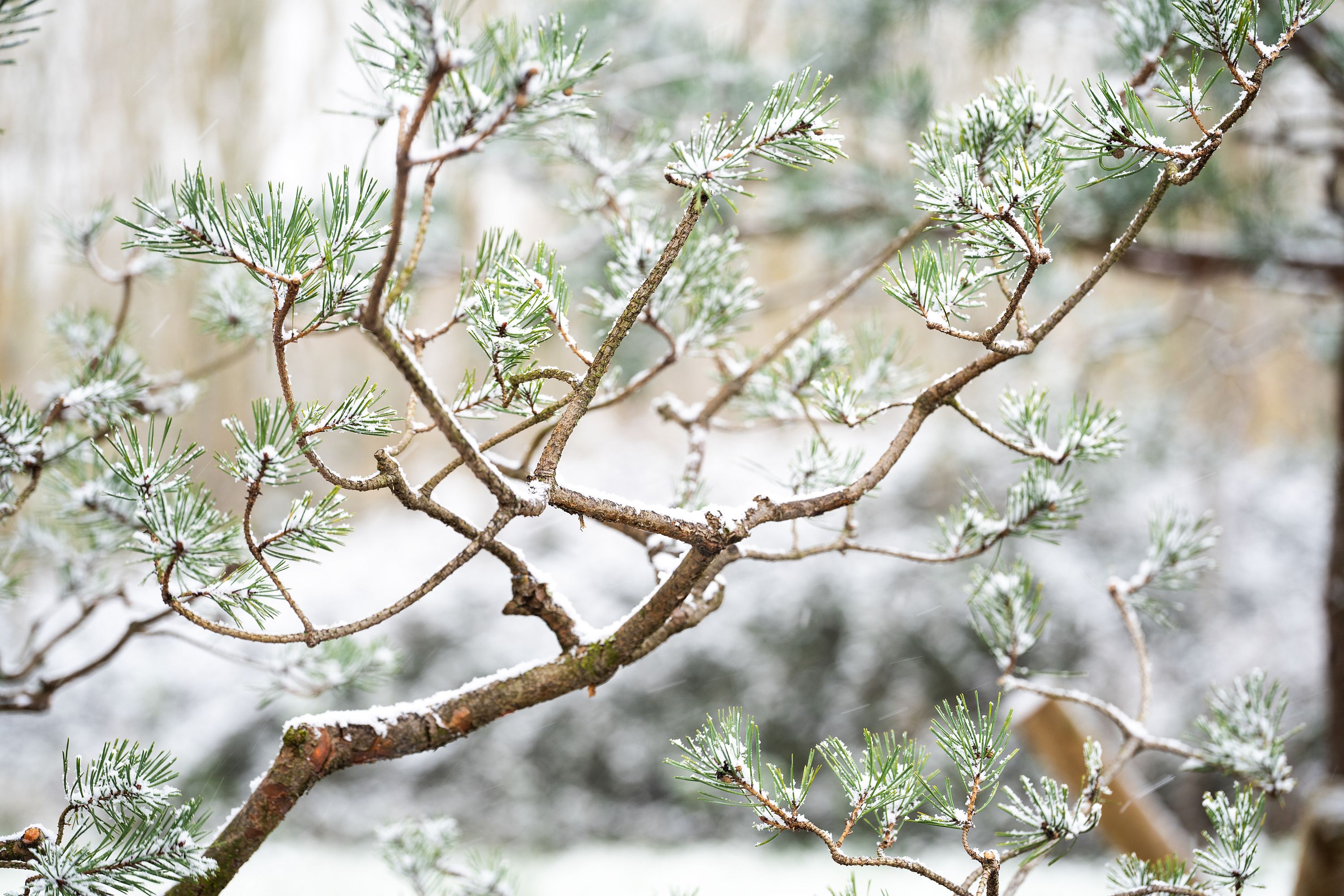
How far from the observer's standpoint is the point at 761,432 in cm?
225

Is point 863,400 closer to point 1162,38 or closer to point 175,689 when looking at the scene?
point 1162,38

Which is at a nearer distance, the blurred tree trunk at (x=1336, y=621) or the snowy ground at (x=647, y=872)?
the blurred tree trunk at (x=1336, y=621)

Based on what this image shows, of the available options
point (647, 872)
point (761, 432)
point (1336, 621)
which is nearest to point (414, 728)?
point (1336, 621)

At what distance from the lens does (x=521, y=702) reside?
0.40 m

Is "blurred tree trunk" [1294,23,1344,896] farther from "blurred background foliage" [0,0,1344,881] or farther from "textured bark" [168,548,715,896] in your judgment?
"textured bark" [168,548,715,896]

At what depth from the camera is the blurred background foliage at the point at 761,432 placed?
1.11 meters

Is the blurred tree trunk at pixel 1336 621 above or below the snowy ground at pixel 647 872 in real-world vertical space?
above

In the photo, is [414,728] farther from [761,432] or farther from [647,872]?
[761,432]

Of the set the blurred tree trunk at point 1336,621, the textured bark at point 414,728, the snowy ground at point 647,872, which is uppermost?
the blurred tree trunk at point 1336,621

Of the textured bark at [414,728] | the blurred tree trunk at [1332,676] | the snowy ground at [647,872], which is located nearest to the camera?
the textured bark at [414,728]

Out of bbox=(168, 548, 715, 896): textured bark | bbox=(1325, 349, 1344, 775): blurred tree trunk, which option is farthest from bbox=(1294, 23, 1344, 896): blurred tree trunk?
bbox=(168, 548, 715, 896): textured bark

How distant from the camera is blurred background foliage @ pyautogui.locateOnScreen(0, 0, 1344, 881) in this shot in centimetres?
111

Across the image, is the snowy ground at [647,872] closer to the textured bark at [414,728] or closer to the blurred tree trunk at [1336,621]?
the blurred tree trunk at [1336,621]

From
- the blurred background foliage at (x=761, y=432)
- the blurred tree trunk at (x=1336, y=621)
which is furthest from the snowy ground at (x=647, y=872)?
the blurred tree trunk at (x=1336, y=621)
